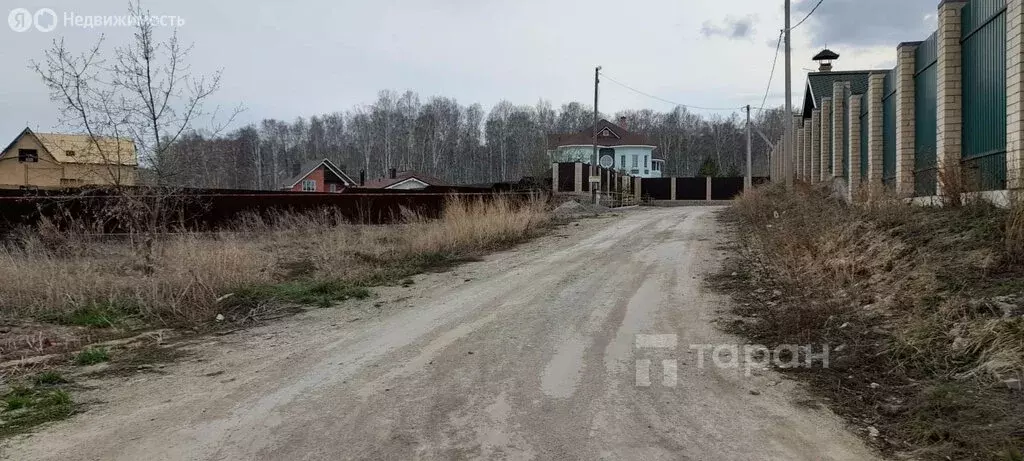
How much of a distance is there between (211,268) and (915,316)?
7.82 meters

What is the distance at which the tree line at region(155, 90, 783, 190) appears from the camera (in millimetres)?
79625

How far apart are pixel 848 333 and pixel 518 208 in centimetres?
1391

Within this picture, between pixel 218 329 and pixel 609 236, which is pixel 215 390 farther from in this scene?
pixel 609 236

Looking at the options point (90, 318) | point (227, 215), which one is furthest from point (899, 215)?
point (227, 215)

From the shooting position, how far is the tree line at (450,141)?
3135 inches

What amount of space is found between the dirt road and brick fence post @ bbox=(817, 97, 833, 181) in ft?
52.5

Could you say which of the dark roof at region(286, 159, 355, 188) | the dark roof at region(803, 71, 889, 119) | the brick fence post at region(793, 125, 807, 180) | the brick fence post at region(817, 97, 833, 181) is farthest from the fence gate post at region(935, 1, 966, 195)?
the dark roof at region(286, 159, 355, 188)

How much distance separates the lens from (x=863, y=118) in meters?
16.1

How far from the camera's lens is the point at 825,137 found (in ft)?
70.1

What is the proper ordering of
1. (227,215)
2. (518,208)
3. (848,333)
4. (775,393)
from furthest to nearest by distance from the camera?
(227,215) → (518,208) → (848,333) → (775,393)

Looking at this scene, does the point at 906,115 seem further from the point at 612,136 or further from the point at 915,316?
the point at 612,136

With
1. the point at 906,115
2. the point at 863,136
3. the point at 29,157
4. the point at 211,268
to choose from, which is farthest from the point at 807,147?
the point at 29,157

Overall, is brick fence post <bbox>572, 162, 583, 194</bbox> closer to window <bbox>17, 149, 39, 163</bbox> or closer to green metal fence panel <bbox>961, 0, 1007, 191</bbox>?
window <bbox>17, 149, 39, 163</bbox>

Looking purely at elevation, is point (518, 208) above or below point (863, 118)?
below
